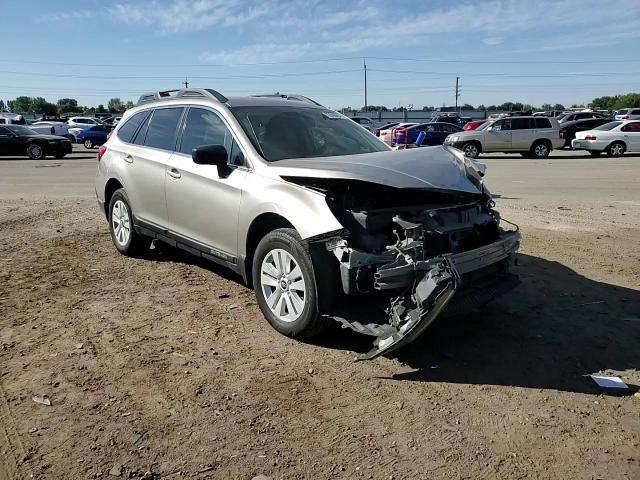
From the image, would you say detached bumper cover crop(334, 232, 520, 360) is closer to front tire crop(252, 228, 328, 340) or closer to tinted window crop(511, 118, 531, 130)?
front tire crop(252, 228, 328, 340)

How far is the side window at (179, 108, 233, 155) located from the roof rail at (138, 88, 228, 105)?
157mm

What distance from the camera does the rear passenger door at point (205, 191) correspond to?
16.1 feet

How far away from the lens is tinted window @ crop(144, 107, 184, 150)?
5.93 metres

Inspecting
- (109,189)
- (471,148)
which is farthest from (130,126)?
(471,148)

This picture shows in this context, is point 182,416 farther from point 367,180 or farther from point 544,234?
point 544,234

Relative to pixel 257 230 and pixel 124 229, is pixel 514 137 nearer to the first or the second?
pixel 124 229

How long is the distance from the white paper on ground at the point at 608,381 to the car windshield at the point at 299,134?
276cm

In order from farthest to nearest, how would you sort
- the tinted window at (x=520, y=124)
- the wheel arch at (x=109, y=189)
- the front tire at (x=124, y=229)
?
the tinted window at (x=520, y=124) < the wheel arch at (x=109, y=189) < the front tire at (x=124, y=229)

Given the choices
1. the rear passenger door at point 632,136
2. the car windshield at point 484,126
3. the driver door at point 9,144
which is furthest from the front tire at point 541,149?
the driver door at point 9,144

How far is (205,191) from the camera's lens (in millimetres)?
5191

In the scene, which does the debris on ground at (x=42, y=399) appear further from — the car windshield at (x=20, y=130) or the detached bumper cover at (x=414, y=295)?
the car windshield at (x=20, y=130)

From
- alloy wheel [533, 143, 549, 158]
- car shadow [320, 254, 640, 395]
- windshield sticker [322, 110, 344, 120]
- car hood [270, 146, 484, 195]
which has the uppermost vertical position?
windshield sticker [322, 110, 344, 120]

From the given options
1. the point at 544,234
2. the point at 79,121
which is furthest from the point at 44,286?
the point at 79,121

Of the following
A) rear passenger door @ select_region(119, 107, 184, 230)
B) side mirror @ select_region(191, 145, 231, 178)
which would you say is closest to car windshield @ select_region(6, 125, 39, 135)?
rear passenger door @ select_region(119, 107, 184, 230)
